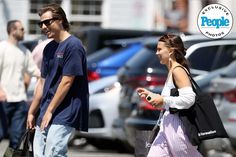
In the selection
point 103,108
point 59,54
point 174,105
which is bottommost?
point 103,108

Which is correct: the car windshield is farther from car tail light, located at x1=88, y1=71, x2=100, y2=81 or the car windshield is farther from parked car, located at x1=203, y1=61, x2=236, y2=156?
parked car, located at x1=203, y1=61, x2=236, y2=156

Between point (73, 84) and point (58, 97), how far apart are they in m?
0.23

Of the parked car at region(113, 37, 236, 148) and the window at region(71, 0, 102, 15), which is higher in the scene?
the parked car at region(113, 37, 236, 148)

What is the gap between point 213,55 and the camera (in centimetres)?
1283

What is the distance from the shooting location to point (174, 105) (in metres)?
7.27

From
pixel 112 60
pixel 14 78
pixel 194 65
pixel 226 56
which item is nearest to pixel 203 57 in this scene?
pixel 194 65

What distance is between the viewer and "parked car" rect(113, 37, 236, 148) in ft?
41.2

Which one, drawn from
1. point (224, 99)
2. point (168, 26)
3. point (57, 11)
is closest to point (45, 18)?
point (57, 11)

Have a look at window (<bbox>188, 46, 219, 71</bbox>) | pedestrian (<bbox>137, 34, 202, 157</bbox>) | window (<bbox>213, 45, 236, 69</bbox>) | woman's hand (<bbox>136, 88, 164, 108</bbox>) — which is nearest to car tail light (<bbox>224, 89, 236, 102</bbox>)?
window (<bbox>188, 46, 219, 71</bbox>)

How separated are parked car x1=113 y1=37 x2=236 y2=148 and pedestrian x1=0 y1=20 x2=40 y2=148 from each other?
81.4 inches

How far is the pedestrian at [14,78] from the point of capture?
36.3 feet

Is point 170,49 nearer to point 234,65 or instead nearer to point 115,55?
point 234,65

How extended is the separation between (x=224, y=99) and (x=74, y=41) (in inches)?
136

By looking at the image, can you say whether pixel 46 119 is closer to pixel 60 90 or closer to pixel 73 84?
pixel 60 90
